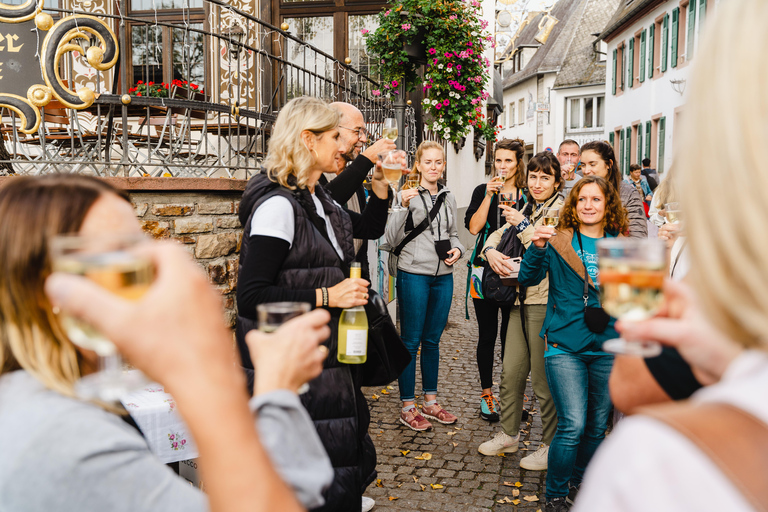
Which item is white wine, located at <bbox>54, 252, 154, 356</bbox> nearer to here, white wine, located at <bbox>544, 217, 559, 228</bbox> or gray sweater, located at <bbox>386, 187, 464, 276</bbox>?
white wine, located at <bbox>544, 217, 559, 228</bbox>

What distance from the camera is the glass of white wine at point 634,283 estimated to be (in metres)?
1.10

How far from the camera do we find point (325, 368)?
283 cm

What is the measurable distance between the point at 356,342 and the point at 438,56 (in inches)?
262

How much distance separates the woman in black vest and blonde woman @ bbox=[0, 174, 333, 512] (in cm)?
139

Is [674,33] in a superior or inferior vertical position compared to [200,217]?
superior

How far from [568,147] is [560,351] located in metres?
2.92

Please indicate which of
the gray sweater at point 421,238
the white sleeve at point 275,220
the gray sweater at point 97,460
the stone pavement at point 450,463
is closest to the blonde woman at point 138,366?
the gray sweater at point 97,460

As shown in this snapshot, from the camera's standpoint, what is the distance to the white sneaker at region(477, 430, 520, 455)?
4.69m

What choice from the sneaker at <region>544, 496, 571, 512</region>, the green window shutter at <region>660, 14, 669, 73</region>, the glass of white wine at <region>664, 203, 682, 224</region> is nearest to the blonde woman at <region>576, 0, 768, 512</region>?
the glass of white wine at <region>664, 203, 682, 224</region>

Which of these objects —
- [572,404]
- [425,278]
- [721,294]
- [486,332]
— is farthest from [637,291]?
[486,332]

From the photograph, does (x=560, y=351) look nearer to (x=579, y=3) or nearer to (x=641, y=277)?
(x=641, y=277)

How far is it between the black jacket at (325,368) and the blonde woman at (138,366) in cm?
149

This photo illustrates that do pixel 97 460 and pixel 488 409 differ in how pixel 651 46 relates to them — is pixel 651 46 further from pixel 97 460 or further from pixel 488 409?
pixel 97 460

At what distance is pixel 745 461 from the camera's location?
0.69 m
